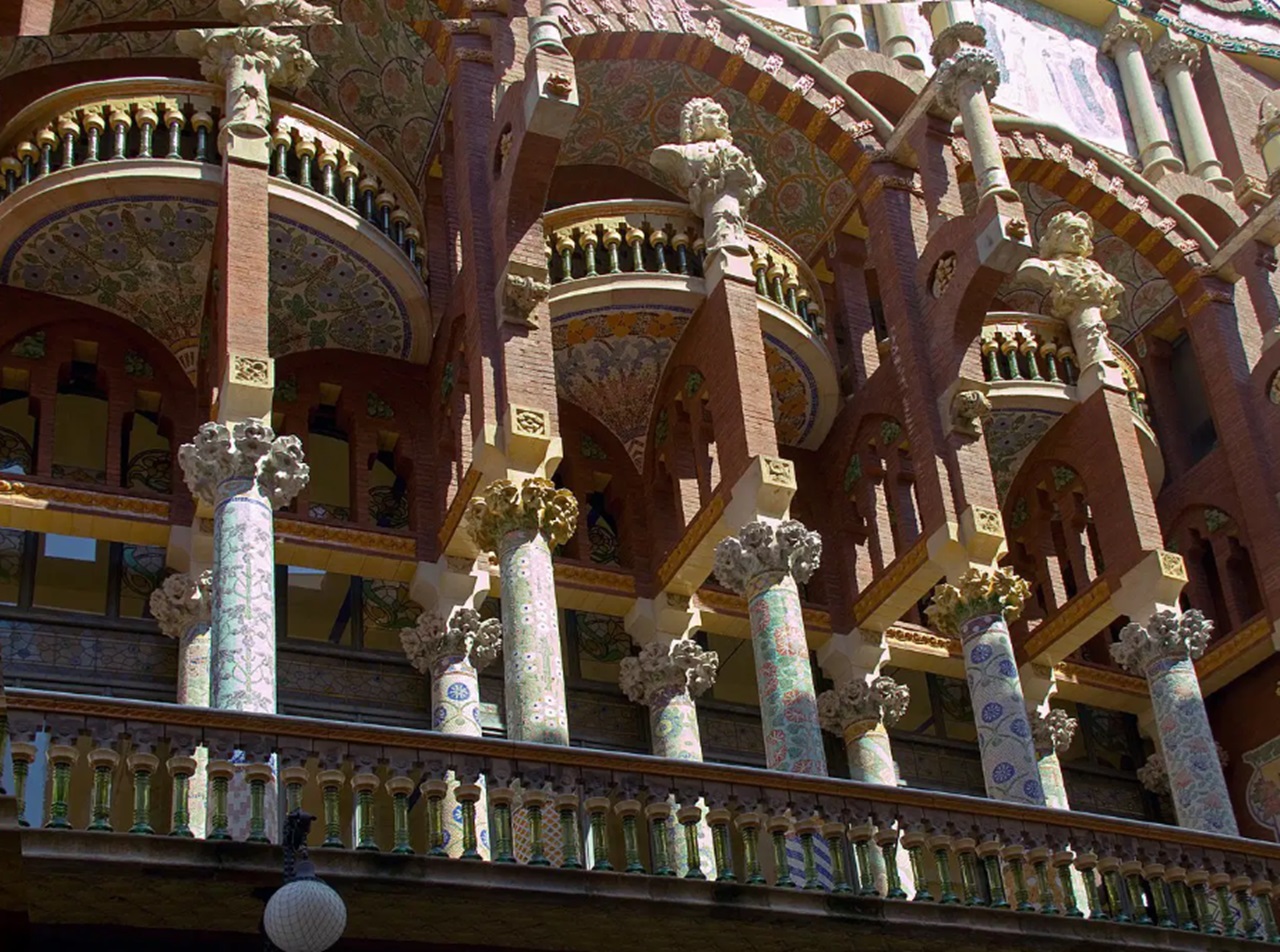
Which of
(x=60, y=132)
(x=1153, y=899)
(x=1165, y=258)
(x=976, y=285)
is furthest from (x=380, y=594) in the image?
(x=1165, y=258)

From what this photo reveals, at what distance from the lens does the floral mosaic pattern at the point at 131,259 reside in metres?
15.1

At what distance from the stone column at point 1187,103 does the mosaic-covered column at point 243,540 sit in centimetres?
1369

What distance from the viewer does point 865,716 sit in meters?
16.4

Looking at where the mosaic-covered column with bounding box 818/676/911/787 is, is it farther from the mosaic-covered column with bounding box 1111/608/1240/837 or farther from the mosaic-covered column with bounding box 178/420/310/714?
the mosaic-covered column with bounding box 178/420/310/714

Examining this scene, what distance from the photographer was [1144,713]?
1919 centimetres

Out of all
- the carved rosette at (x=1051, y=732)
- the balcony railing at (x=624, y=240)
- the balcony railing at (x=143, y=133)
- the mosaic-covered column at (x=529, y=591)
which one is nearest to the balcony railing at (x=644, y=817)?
the mosaic-covered column at (x=529, y=591)

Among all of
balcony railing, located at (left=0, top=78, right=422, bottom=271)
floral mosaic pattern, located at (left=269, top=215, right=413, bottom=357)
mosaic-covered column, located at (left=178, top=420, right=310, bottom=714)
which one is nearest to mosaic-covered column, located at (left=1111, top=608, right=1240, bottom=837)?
floral mosaic pattern, located at (left=269, top=215, right=413, bottom=357)

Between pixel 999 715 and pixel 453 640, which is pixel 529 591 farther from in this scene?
pixel 999 715

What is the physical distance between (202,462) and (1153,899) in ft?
24.1

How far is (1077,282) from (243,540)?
30.8 feet

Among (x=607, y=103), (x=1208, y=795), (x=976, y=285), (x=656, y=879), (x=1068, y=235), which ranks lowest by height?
(x=656, y=879)

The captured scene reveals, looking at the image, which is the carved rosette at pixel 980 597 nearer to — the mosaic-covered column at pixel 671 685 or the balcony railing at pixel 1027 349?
the mosaic-covered column at pixel 671 685

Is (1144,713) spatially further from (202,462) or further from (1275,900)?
(202,462)

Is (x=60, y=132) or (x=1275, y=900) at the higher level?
(x=60, y=132)
